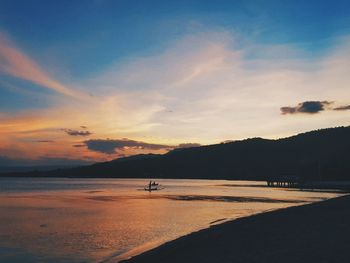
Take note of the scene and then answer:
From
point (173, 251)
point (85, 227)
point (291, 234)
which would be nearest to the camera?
point (173, 251)

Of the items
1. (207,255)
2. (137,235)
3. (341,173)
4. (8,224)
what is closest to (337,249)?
(207,255)

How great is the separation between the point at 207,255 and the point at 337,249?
4.89m

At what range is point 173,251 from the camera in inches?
771

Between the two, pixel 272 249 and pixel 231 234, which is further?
pixel 231 234

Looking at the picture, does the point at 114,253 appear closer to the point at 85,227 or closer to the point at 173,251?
the point at 173,251

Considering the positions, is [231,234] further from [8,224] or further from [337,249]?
[8,224]

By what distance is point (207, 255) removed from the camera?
17453 mm

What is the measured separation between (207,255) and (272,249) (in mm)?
2564

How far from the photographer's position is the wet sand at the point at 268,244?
1571 cm

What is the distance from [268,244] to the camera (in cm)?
1858

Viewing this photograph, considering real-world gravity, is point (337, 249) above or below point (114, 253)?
above

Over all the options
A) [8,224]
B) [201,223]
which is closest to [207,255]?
[201,223]

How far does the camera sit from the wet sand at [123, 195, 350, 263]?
51.5ft

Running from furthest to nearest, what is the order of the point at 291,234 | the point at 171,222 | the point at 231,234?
1. the point at 171,222
2. the point at 231,234
3. the point at 291,234
